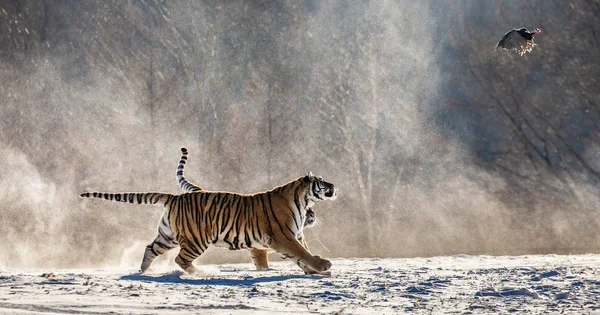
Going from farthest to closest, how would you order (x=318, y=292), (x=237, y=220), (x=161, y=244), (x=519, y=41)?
(x=519, y=41) < (x=161, y=244) < (x=237, y=220) < (x=318, y=292)

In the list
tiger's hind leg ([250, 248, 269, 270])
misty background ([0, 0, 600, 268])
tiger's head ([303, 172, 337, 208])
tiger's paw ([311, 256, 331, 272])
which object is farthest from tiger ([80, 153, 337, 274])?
misty background ([0, 0, 600, 268])

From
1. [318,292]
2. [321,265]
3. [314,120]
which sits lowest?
[318,292]

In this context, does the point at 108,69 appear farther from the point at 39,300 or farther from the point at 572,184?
the point at 39,300

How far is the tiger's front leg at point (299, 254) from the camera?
30.0 feet

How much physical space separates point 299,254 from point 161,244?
1.45 meters

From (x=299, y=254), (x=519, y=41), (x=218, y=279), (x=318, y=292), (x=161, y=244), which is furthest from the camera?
(x=519, y=41)

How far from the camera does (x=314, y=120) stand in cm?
2669

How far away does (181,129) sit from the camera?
2602 cm

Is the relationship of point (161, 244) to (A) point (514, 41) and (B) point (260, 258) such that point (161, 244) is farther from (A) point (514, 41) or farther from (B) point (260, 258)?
(A) point (514, 41)

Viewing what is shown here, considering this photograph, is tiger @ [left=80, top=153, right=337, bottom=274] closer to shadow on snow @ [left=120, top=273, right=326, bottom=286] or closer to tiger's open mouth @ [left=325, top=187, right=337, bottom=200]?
tiger's open mouth @ [left=325, top=187, right=337, bottom=200]

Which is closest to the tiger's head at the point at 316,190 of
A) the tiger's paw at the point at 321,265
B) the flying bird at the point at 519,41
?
the tiger's paw at the point at 321,265

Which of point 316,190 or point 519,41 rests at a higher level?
point 519,41

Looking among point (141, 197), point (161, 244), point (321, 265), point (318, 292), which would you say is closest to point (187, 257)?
point (161, 244)

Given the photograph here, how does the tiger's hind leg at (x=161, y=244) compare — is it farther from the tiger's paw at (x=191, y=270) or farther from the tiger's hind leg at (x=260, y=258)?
the tiger's hind leg at (x=260, y=258)
